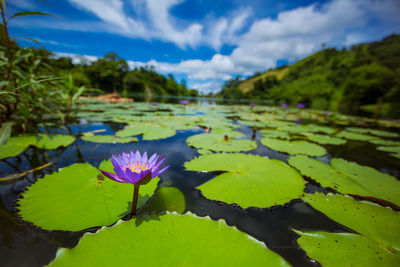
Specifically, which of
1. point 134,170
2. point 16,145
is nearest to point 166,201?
point 134,170

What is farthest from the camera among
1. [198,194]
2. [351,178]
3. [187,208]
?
[351,178]

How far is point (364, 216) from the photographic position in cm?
76

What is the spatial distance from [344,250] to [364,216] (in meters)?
0.32

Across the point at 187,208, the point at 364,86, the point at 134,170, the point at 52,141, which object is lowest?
the point at 187,208

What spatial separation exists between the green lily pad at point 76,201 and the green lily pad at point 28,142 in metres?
0.71

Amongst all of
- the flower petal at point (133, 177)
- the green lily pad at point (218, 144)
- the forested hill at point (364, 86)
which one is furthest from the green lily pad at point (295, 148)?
the forested hill at point (364, 86)

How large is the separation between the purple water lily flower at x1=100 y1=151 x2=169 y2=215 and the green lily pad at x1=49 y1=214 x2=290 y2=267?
12cm

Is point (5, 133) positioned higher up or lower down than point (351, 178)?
higher up

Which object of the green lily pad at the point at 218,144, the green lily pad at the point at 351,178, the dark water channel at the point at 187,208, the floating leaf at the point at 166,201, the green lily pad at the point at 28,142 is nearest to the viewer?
the dark water channel at the point at 187,208

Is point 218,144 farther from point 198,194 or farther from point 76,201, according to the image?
point 76,201

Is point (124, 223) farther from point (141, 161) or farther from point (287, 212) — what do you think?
point (287, 212)

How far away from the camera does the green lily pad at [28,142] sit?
1236mm

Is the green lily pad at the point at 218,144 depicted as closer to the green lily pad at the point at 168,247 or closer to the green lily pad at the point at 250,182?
the green lily pad at the point at 250,182

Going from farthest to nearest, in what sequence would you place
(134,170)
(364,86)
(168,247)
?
→ (364,86) → (134,170) → (168,247)
